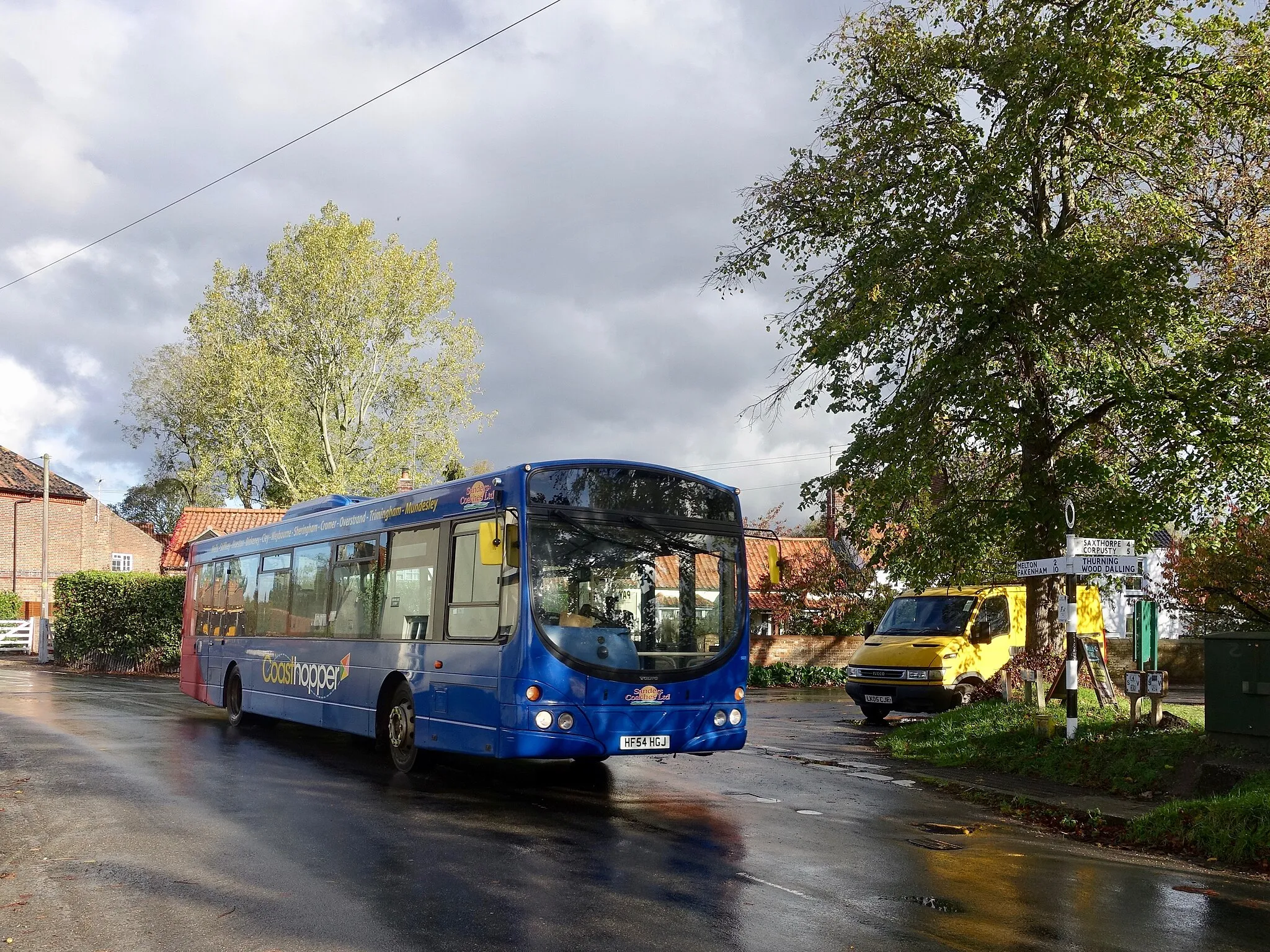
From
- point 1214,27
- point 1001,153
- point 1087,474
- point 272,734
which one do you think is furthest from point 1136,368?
point 272,734

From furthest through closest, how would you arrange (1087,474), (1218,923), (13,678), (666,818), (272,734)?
1. (13,678)
2. (272,734)
3. (1087,474)
4. (666,818)
5. (1218,923)

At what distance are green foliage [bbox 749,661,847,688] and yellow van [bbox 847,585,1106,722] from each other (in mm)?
11431

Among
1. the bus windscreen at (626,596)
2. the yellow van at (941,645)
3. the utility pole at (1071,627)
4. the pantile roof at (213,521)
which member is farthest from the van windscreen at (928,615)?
the pantile roof at (213,521)

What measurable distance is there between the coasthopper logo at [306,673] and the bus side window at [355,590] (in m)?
0.40

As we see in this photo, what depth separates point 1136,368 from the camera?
15.2 m

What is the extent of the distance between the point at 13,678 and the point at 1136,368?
26739mm

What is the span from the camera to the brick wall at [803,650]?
109 feet

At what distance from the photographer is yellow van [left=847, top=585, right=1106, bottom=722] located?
1905 centimetres

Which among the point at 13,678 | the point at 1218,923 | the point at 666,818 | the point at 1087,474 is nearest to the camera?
the point at 1218,923

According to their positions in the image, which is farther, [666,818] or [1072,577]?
[1072,577]

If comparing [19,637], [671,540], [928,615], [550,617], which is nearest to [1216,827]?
[671,540]

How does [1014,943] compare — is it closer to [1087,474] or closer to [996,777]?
[996,777]

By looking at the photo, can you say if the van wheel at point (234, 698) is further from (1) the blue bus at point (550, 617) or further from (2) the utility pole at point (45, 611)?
(2) the utility pole at point (45, 611)

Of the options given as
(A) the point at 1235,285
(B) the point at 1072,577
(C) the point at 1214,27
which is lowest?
(B) the point at 1072,577
